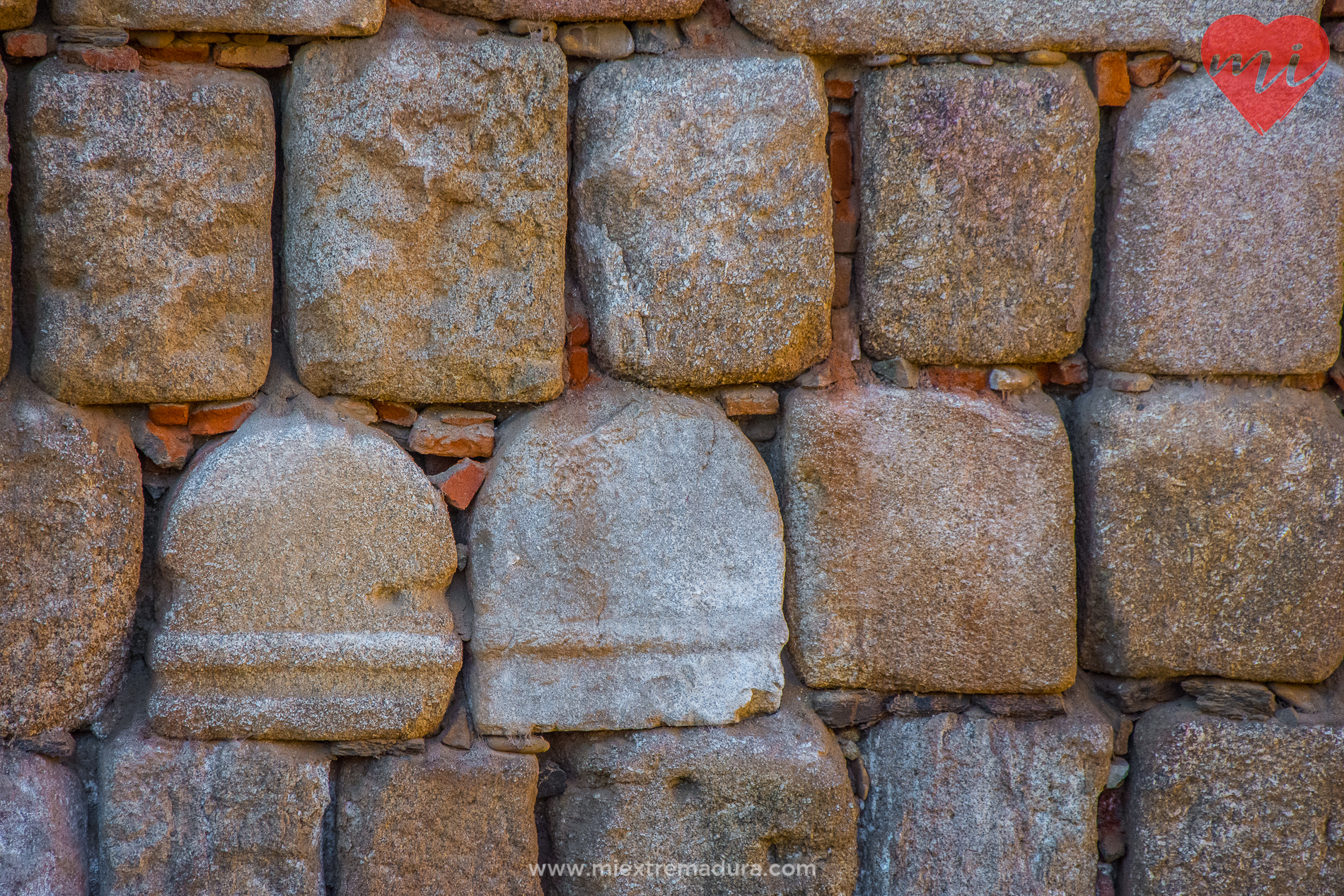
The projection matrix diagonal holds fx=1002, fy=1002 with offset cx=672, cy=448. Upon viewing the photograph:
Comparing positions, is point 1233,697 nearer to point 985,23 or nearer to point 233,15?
point 985,23

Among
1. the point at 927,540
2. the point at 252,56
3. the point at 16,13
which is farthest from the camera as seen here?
the point at 927,540

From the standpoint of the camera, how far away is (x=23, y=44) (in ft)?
5.01

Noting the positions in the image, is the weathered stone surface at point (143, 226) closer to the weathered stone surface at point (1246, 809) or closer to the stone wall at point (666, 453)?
the stone wall at point (666, 453)

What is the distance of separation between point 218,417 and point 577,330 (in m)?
0.62

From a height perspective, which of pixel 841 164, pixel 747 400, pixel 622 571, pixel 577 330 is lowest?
pixel 622 571

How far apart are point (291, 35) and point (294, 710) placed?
43.3 inches

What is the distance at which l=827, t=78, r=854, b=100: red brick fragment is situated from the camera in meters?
1.81

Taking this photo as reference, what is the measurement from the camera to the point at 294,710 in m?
1.66

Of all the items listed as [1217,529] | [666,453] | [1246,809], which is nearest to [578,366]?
[666,453]

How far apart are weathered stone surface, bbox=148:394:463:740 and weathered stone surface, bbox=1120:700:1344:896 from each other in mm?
1336

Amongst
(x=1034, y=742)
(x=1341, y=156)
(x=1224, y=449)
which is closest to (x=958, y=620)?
(x=1034, y=742)

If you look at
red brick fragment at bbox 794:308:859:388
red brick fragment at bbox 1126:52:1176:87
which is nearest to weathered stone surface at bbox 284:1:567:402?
red brick fragment at bbox 794:308:859:388

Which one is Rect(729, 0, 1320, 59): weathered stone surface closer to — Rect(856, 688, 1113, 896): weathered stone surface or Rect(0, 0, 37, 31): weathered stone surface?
Rect(0, 0, 37, 31): weathered stone surface

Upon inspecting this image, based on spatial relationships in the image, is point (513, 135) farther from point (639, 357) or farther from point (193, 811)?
point (193, 811)
